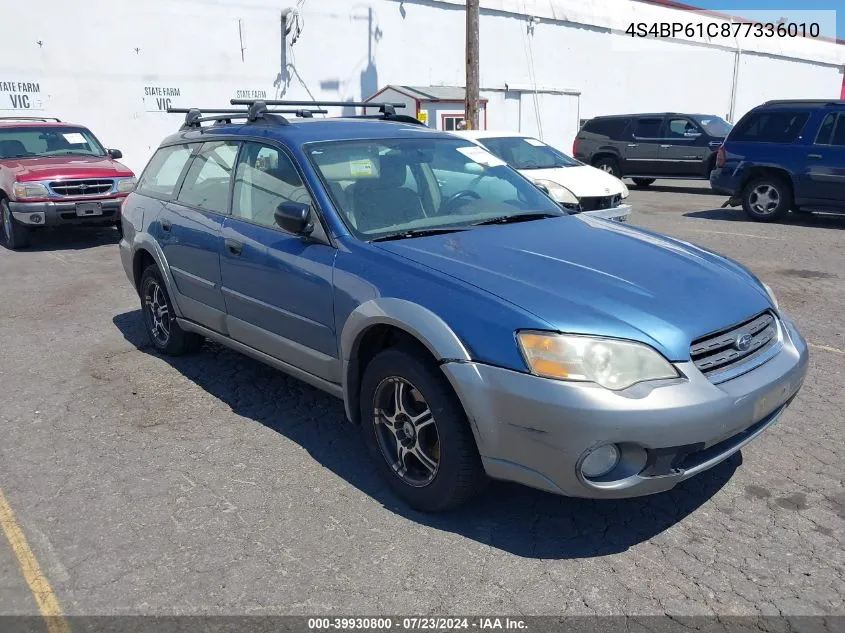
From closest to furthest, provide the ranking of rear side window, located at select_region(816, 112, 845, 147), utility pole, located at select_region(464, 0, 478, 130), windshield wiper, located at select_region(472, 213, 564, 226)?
windshield wiper, located at select_region(472, 213, 564, 226) → rear side window, located at select_region(816, 112, 845, 147) → utility pole, located at select_region(464, 0, 478, 130)

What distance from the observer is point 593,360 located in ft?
9.48

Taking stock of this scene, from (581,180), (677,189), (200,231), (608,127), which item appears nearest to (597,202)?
(581,180)

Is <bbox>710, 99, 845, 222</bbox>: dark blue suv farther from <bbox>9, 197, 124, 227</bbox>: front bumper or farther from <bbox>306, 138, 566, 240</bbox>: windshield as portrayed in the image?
<bbox>9, 197, 124, 227</bbox>: front bumper

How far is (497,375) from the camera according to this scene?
2.94 m

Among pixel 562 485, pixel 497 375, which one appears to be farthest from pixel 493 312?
pixel 562 485

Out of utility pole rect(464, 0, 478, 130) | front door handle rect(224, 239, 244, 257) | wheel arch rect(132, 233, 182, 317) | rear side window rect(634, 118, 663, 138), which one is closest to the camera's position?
front door handle rect(224, 239, 244, 257)

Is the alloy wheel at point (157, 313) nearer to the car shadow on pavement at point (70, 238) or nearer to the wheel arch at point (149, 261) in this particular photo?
the wheel arch at point (149, 261)

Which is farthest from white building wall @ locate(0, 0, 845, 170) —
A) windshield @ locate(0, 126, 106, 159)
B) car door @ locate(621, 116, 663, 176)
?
car door @ locate(621, 116, 663, 176)

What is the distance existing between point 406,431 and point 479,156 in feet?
6.77

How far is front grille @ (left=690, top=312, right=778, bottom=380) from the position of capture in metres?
3.04

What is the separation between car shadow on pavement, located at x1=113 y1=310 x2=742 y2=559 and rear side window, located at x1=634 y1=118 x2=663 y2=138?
14.7 metres

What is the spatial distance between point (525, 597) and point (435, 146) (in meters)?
2.70

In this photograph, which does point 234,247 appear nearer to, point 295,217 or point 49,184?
point 295,217

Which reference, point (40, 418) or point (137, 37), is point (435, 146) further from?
point (137, 37)
